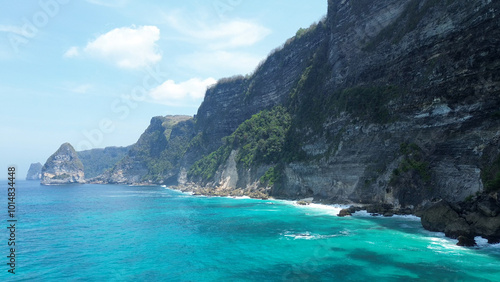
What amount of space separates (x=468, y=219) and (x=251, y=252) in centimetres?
2263

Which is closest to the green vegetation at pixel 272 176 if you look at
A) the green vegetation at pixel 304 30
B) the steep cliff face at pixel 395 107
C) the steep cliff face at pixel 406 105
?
the steep cliff face at pixel 395 107

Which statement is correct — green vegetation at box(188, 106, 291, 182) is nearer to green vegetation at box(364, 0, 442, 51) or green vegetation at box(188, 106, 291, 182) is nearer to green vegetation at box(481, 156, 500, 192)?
green vegetation at box(364, 0, 442, 51)

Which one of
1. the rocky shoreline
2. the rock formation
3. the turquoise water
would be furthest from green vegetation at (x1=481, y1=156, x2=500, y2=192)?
the turquoise water

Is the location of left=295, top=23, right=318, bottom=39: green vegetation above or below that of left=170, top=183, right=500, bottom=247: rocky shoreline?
above

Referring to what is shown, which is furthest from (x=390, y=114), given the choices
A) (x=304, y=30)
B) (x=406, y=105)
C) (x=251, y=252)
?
(x=304, y=30)

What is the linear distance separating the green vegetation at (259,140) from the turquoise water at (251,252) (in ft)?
156

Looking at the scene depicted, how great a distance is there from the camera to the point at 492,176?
33.4m

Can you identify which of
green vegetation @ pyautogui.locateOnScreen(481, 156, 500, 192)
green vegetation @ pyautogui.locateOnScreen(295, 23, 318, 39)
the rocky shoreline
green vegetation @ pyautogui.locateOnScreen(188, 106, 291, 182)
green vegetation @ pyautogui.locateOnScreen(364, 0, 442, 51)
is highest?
green vegetation @ pyautogui.locateOnScreen(295, 23, 318, 39)

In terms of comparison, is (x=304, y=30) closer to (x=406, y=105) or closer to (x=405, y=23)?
(x=405, y=23)

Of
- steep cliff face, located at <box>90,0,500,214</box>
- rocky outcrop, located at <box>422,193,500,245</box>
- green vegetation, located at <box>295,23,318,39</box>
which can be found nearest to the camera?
rocky outcrop, located at <box>422,193,500,245</box>

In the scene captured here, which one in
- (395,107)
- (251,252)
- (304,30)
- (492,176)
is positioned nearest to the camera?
(251,252)

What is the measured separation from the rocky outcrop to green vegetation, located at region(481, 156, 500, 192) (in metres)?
0.88

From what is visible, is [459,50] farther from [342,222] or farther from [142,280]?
[142,280]

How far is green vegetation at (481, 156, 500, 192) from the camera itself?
30.1 m
